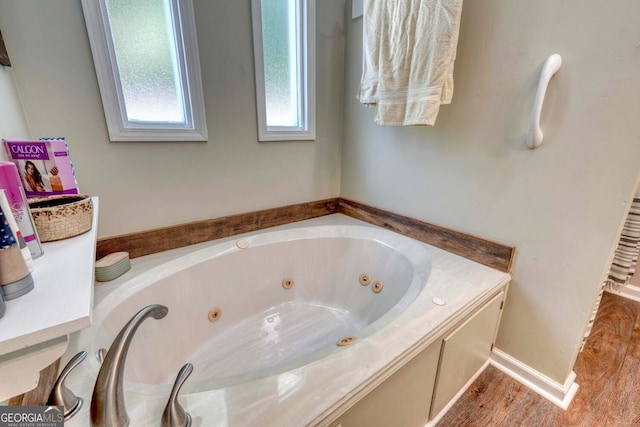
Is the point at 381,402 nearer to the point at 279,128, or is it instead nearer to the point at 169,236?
the point at 169,236

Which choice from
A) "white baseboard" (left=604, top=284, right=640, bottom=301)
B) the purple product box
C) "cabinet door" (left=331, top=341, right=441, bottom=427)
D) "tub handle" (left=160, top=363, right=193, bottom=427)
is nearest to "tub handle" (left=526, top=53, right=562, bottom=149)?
"cabinet door" (left=331, top=341, right=441, bottom=427)

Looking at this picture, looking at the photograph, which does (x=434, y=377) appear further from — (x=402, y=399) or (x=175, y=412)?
(x=175, y=412)

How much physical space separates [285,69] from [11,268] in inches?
62.6

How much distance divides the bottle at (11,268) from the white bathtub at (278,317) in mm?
334

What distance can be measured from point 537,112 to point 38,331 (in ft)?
4.64

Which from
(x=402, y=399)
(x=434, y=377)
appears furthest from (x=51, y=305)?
(x=434, y=377)

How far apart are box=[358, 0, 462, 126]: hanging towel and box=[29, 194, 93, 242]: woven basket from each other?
1245 millimetres

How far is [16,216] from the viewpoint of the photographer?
0.48 meters

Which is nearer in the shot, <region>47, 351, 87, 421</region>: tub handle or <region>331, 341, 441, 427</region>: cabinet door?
<region>47, 351, 87, 421</region>: tub handle

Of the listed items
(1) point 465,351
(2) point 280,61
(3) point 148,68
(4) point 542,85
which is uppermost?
(2) point 280,61

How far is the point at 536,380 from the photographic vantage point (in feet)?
3.89

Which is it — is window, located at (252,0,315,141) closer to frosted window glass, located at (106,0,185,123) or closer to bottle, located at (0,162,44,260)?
frosted window glass, located at (106,0,185,123)

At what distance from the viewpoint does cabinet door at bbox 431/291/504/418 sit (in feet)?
3.15

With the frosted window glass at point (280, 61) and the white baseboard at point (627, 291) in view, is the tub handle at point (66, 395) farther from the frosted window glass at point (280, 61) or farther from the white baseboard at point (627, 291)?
the white baseboard at point (627, 291)
